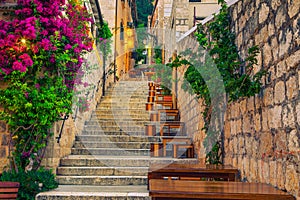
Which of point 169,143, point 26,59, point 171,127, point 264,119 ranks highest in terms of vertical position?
point 26,59

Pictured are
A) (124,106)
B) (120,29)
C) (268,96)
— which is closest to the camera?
(268,96)

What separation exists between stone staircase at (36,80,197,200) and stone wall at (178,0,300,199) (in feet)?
4.80

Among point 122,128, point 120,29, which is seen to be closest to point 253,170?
point 122,128

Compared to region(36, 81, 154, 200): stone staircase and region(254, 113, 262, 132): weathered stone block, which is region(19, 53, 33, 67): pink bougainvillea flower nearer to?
region(36, 81, 154, 200): stone staircase

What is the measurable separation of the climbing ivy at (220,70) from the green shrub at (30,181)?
217cm

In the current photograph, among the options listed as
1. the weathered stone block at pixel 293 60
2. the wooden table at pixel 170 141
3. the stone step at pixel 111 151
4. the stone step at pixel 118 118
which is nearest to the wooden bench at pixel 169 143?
the wooden table at pixel 170 141

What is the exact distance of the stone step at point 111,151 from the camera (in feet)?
21.9

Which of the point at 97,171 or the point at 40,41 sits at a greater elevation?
the point at 40,41

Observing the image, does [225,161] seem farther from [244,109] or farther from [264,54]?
[264,54]

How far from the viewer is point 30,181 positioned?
15.3ft

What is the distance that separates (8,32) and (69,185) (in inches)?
88.1

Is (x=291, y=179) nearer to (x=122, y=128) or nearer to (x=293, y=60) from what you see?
(x=293, y=60)

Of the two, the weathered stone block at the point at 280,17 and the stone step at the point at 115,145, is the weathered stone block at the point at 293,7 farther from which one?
the stone step at the point at 115,145

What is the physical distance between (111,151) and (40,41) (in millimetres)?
2440
